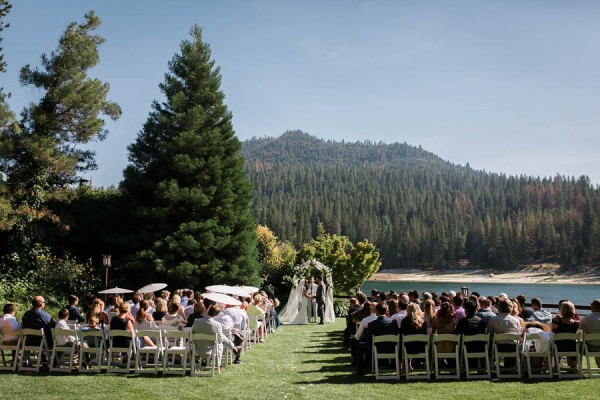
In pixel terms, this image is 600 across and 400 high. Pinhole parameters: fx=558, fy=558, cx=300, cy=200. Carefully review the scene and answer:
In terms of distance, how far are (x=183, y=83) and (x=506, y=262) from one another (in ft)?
332

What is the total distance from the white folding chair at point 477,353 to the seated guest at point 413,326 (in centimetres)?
73

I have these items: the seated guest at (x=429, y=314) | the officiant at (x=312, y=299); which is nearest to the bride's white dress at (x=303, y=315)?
the officiant at (x=312, y=299)

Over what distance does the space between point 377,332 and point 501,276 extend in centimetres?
10764

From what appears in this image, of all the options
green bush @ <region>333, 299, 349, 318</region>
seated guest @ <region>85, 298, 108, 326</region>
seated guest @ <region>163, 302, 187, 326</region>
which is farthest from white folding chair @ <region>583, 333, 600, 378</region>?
green bush @ <region>333, 299, 349, 318</region>

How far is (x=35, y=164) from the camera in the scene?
70.4ft

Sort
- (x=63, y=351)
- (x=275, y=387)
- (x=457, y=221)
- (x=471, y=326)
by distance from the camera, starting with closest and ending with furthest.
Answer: (x=275, y=387) → (x=471, y=326) → (x=63, y=351) → (x=457, y=221)

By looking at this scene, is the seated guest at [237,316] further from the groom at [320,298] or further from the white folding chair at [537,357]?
the groom at [320,298]

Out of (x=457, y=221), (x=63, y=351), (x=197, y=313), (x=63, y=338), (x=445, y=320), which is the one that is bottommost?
(x=63, y=351)

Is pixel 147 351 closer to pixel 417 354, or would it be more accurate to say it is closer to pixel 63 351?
pixel 63 351

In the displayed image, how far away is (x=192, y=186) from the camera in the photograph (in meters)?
26.0

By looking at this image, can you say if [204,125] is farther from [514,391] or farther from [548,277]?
[548,277]

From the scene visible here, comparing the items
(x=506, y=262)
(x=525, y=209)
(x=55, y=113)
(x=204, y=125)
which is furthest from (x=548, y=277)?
(x=55, y=113)

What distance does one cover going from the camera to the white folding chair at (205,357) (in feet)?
33.3

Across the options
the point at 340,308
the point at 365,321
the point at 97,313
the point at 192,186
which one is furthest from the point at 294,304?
the point at 97,313
